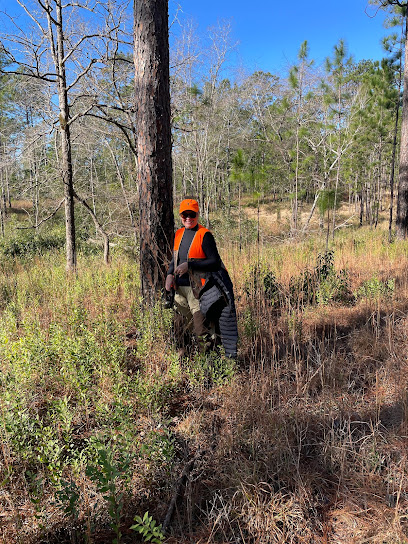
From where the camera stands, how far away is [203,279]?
2.86 meters

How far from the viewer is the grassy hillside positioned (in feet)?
5.20

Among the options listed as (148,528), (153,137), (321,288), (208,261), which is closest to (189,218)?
(208,261)

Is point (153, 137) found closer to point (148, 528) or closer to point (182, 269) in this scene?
point (182, 269)

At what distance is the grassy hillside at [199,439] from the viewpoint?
158 centimetres

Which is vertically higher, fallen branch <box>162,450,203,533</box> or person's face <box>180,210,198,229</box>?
person's face <box>180,210,198,229</box>

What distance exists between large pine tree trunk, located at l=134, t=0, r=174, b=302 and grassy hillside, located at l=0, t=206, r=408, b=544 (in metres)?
0.60

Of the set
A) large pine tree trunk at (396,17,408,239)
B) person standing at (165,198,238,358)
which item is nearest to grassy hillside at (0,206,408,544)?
person standing at (165,198,238,358)

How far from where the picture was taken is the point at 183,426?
7.52ft

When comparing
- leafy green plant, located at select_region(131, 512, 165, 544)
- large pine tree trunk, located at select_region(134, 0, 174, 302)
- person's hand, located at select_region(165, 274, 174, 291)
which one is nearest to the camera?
leafy green plant, located at select_region(131, 512, 165, 544)

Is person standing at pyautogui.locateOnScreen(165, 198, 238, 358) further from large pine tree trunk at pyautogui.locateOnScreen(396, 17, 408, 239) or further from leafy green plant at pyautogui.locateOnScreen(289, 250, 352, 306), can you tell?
large pine tree trunk at pyautogui.locateOnScreen(396, 17, 408, 239)

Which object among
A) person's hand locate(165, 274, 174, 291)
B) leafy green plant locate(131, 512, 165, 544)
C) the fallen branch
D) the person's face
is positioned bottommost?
the fallen branch

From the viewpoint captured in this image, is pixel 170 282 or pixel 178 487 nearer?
pixel 178 487

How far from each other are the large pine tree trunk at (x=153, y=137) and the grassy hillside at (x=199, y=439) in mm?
604

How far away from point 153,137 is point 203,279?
5.02 feet
